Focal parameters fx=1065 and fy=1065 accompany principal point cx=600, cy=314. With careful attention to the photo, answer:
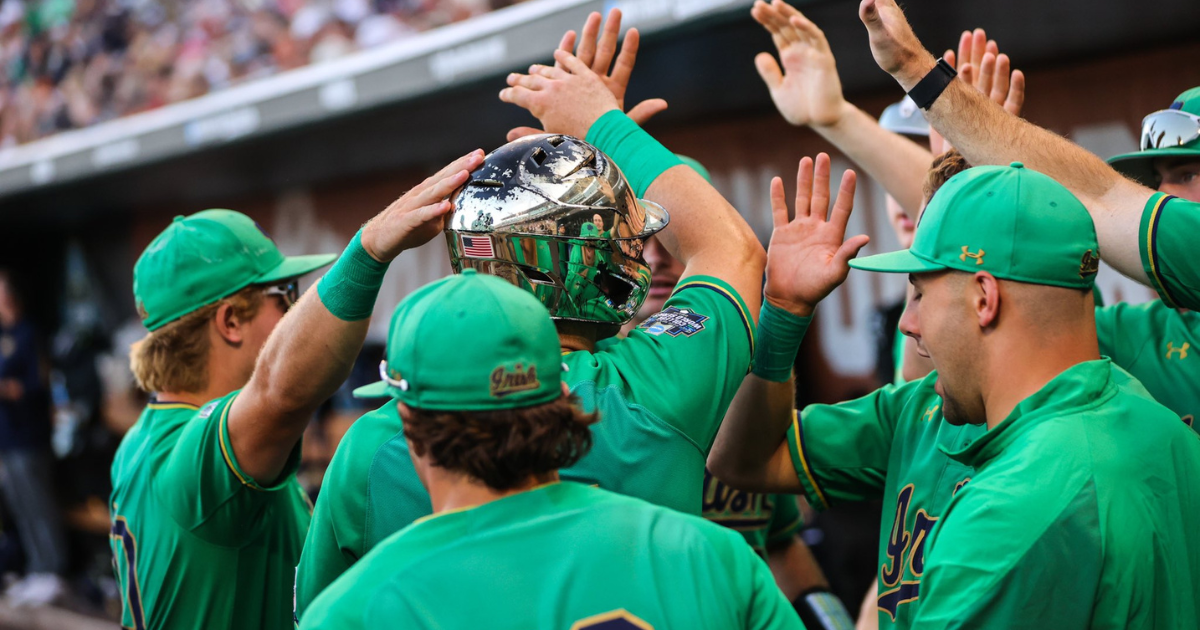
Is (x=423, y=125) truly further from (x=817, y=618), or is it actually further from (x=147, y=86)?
(x=817, y=618)

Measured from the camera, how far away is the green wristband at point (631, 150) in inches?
83.0

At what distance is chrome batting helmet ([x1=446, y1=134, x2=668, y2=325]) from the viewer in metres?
1.74

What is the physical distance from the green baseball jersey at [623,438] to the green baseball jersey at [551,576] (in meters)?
0.30

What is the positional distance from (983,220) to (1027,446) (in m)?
0.36

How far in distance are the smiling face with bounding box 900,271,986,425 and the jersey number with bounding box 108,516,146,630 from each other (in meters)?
1.82

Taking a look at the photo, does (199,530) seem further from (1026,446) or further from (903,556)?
(1026,446)

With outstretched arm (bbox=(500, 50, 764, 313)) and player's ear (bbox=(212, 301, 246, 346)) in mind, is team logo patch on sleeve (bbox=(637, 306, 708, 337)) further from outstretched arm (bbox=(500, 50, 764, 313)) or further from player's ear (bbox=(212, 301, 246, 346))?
player's ear (bbox=(212, 301, 246, 346))

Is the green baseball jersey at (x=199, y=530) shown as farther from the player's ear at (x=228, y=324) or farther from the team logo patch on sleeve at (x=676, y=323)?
the team logo patch on sleeve at (x=676, y=323)

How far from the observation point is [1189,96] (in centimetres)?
228

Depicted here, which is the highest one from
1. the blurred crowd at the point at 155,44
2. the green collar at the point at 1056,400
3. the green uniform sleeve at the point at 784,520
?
the blurred crowd at the point at 155,44

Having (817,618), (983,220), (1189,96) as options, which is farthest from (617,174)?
(817,618)

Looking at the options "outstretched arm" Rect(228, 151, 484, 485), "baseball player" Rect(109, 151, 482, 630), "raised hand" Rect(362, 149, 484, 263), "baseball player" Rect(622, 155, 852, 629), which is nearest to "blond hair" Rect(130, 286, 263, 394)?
"baseball player" Rect(109, 151, 482, 630)

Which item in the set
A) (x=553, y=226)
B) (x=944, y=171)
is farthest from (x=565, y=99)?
(x=944, y=171)

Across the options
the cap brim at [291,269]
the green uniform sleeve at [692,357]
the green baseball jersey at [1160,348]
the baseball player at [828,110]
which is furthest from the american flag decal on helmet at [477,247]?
the baseball player at [828,110]
